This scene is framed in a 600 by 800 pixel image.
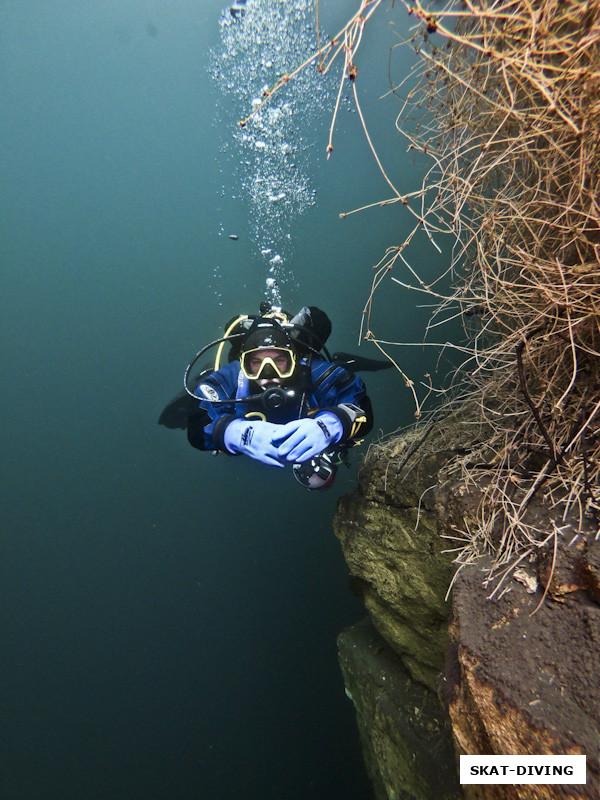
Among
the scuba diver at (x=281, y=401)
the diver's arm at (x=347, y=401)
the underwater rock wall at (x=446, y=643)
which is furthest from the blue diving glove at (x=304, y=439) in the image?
the underwater rock wall at (x=446, y=643)

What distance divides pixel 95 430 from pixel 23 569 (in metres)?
4.26

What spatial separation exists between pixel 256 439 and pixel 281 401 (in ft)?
1.31

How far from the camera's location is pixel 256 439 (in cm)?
290

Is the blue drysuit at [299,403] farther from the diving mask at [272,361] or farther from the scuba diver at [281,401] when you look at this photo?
the diving mask at [272,361]

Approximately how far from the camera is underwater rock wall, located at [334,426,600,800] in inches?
38.2

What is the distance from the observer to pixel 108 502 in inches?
485

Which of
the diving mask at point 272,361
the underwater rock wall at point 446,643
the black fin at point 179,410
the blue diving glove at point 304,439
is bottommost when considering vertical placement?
the underwater rock wall at point 446,643

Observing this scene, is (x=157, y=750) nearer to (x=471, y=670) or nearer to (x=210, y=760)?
(x=210, y=760)

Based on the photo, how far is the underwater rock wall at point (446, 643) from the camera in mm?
970

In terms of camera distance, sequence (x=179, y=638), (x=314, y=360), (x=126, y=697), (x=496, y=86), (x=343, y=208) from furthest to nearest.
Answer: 1. (x=343, y=208)
2. (x=179, y=638)
3. (x=126, y=697)
4. (x=314, y=360)
5. (x=496, y=86)

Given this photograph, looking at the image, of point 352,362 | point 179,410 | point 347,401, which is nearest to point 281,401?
point 347,401

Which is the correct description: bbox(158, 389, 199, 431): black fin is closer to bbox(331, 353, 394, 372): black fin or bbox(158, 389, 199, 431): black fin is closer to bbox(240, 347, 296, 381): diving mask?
bbox(240, 347, 296, 381): diving mask

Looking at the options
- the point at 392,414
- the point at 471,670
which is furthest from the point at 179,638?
the point at 471,670

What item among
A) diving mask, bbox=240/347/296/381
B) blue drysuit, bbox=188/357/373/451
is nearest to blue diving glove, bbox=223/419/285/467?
blue drysuit, bbox=188/357/373/451
